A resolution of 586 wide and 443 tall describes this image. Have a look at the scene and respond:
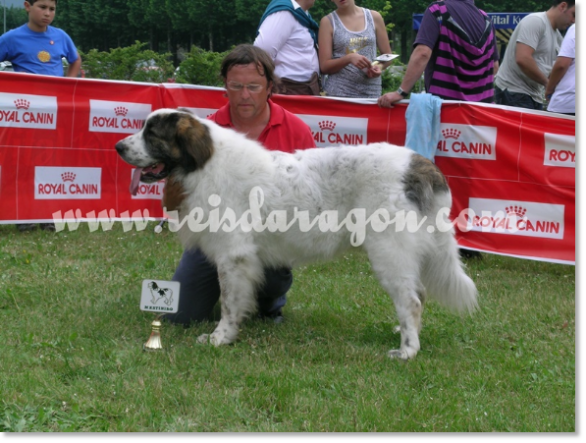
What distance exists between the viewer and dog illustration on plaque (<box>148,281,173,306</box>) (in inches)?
157

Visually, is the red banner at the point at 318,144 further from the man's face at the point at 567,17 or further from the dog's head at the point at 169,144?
the dog's head at the point at 169,144

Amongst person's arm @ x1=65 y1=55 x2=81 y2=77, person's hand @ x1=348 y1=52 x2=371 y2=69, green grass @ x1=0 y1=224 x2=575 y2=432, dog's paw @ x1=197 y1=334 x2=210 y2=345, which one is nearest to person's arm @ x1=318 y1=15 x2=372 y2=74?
person's hand @ x1=348 y1=52 x2=371 y2=69

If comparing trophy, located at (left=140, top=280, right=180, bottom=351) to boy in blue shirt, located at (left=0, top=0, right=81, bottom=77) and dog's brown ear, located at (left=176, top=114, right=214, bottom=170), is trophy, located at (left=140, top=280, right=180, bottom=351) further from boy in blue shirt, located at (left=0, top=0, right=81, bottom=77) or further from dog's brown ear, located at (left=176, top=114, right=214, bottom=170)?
boy in blue shirt, located at (left=0, top=0, right=81, bottom=77)

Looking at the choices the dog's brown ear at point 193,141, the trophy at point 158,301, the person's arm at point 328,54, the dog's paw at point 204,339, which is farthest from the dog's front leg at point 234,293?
the person's arm at point 328,54

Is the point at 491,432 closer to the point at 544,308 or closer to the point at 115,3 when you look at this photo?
the point at 544,308

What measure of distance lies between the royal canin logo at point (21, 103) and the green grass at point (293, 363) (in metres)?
1.79

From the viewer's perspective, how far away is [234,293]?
4.12 m

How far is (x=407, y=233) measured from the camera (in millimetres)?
3824

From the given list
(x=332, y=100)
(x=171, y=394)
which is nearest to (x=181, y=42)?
(x=332, y=100)

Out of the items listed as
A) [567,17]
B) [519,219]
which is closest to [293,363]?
[519,219]

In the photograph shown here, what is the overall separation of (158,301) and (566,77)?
4.29 meters

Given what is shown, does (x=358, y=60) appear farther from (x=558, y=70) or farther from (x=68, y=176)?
(x=68, y=176)

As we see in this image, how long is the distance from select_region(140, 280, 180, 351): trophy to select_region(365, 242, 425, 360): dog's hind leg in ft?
3.72

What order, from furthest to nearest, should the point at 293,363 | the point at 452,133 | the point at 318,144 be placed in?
A: the point at 318,144 → the point at 452,133 → the point at 293,363
